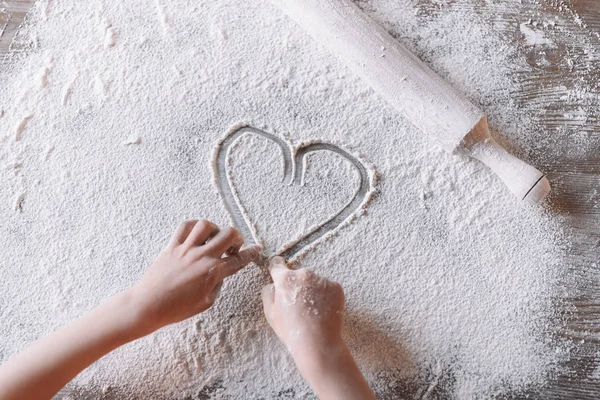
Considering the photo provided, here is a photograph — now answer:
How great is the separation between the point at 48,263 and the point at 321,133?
50 cm

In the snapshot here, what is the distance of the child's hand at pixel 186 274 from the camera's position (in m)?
0.74

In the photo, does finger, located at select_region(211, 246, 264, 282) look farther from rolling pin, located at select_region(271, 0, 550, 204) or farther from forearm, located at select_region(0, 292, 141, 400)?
rolling pin, located at select_region(271, 0, 550, 204)

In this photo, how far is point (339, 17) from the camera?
33.4 inches

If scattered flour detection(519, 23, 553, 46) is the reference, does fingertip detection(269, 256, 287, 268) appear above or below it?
below

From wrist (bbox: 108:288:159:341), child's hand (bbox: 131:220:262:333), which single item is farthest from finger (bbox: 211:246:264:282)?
wrist (bbox: 108:288:159:341)

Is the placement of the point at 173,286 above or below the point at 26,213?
below

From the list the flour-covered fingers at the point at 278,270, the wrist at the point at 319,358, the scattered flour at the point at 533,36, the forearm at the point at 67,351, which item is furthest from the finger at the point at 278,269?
the scattered flour at the point at 533,36

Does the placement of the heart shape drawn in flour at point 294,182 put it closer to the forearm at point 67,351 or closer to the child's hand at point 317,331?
the child's hand at point 317,331

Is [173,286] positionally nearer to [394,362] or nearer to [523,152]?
[394,362]

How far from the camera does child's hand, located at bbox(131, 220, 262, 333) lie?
0.74m

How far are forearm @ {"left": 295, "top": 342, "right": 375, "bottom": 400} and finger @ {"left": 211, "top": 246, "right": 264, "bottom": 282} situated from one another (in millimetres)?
168

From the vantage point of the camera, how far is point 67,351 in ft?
2.38

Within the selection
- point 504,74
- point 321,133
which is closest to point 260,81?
point 321,133

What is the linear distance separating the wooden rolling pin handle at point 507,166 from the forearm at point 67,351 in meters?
0.59
